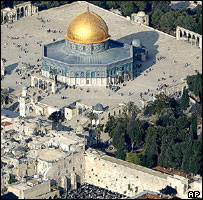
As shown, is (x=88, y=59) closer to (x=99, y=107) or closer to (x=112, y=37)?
(x=99, y=107)

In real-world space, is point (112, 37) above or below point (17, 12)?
below

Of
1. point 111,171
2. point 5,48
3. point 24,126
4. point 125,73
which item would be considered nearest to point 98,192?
point 111,171

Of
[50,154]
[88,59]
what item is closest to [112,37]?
[88,59]

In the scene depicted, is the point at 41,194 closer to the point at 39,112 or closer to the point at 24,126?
the point at 24,126

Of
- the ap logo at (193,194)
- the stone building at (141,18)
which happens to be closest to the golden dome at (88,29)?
the stone building at (141,18)

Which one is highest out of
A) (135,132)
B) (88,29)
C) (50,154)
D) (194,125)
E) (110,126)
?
(88,29)

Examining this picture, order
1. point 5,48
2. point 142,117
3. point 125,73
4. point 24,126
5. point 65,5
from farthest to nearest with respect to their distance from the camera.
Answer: point 65,5
point 5,48
point 125,73
point 142,117
point 24,126

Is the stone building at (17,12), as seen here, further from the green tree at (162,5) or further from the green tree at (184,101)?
the green tree at (184,101)

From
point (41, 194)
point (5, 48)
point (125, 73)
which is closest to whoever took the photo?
point (41, 194)
